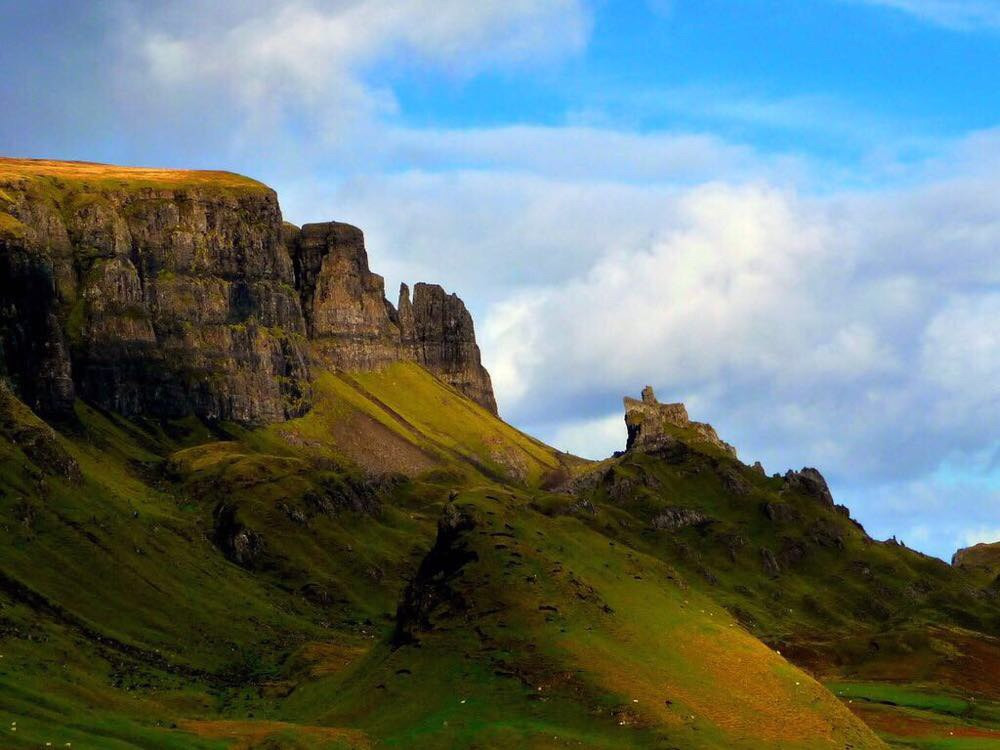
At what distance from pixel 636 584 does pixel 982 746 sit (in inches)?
1497

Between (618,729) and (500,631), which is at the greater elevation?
(500,631)

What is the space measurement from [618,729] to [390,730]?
19364 mm

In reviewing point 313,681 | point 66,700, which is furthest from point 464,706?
point 313,681

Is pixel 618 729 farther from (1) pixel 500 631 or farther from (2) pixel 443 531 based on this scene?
(2) pixel 443 531

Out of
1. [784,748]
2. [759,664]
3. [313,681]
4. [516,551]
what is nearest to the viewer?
[784,748]

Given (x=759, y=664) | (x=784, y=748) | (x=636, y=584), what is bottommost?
(x=784, y=748)

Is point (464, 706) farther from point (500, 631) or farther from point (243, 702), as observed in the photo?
point (243, 702)

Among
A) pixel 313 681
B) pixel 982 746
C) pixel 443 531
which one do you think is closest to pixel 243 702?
pixel 313 681

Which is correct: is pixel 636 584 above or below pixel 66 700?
above

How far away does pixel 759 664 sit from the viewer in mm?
131875

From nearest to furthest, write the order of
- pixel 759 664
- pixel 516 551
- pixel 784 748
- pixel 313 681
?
pixel 784 748 < pixel 759 664 < pixel 516 551 < pixel 313 681

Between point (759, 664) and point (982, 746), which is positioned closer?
point (759, 664)

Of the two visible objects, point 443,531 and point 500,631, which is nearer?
point 500,631

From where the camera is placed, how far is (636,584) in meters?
146
